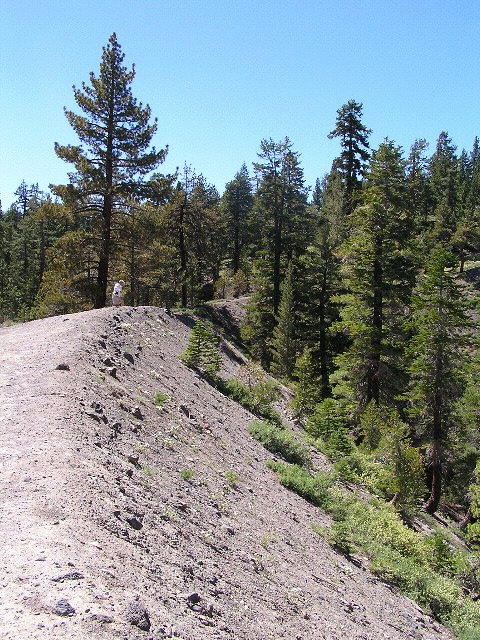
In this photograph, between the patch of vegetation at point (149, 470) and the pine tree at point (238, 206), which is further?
the pine tree at point (238, 206)

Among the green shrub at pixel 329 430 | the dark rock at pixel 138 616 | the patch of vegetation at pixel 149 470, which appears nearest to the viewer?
the dark rock at pixel 138 616

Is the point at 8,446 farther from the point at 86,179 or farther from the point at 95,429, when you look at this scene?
the point at 86,179

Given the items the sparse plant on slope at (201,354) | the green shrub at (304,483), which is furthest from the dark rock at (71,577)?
the sparse plant on slope at (201,354)

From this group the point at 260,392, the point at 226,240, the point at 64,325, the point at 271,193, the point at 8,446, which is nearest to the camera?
the point at 8,446

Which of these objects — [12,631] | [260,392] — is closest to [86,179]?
[260,392]

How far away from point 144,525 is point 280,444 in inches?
330

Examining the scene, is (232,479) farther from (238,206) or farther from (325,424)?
(238,206)

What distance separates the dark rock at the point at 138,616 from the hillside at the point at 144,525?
1cm

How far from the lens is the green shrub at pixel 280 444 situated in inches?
531

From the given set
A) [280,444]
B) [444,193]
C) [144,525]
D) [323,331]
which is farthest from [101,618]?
[444,193]

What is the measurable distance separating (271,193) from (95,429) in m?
30.7

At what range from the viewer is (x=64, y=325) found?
13.5 m

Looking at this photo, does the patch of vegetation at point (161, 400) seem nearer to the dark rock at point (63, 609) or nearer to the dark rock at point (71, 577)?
the dark rock at point (71, 577)

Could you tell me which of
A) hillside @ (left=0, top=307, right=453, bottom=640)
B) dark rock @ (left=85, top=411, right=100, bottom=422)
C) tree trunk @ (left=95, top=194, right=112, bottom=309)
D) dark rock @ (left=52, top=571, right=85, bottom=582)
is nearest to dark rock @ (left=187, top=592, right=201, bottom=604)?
hillside @ (left=0, top=307, right=453, bottom=640)
